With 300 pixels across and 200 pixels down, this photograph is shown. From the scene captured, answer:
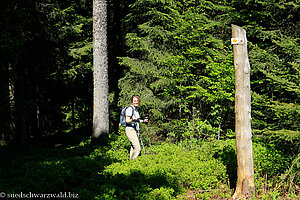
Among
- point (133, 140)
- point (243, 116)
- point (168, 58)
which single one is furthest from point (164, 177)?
point (168, 58)

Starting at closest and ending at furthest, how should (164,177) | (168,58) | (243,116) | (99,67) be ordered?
(243,116)
(164,177)
(168,58)
(99,67)

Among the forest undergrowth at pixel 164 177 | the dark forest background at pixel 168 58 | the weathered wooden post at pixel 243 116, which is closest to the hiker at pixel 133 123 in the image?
the forest undergrowth at pixel 164 177

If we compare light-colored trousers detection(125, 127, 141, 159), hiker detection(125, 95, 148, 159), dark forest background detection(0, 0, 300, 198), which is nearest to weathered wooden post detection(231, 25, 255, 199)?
dark forest background detection(0, 0, 300, 198)

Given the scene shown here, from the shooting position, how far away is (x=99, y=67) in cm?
895

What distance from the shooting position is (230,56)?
28.0 ft

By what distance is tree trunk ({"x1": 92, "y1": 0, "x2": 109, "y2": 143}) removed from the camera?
8945mm

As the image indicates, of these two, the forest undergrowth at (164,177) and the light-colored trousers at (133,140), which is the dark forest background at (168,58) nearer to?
the forest undergrowth at (164,177)

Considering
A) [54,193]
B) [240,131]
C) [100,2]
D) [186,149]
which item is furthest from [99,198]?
[100,2]

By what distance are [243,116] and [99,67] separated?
244 inches

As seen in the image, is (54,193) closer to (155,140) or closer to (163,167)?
(163,167)

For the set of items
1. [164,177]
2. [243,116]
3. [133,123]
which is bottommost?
[164,177]

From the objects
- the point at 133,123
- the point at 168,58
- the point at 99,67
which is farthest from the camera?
the point at 99,67

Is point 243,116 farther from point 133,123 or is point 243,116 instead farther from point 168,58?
point 168,58

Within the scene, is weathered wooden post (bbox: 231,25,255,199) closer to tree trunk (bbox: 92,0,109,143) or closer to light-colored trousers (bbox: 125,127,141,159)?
light-colored trousers (bbox: 125,127,141,159)
